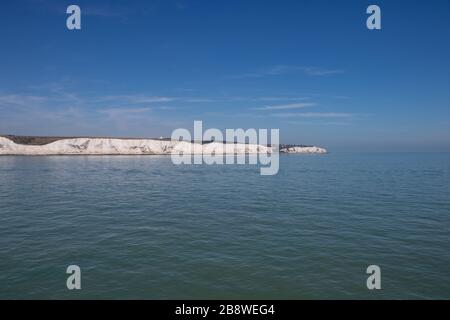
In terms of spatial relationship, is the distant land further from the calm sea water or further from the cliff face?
the calm sea water

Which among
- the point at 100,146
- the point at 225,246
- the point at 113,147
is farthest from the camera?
the point at 113,147

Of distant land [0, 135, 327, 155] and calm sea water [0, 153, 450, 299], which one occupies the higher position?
distant land [0, 135, 327, 155]

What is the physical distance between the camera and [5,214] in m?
24.5

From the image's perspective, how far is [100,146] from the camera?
13175 cm

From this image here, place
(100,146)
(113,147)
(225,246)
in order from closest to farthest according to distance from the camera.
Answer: (225,246), (100,146), (113,147)

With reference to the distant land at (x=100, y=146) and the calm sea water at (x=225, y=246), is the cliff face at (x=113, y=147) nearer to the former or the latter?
the distant land at (x=100, y=146)

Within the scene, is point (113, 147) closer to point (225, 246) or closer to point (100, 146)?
point (100, 146)

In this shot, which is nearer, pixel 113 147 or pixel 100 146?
pixel 100 146

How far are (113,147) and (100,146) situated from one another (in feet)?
17.2

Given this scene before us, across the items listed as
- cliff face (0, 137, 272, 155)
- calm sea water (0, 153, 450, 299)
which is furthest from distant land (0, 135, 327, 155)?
calm sea water (0, 153, 450, 299)

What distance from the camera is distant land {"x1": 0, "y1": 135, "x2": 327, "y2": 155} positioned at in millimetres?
117750

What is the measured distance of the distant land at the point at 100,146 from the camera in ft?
386

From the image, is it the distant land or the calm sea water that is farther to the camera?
the distant land

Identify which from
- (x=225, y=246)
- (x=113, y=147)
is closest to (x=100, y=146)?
(x=113, y=147)
